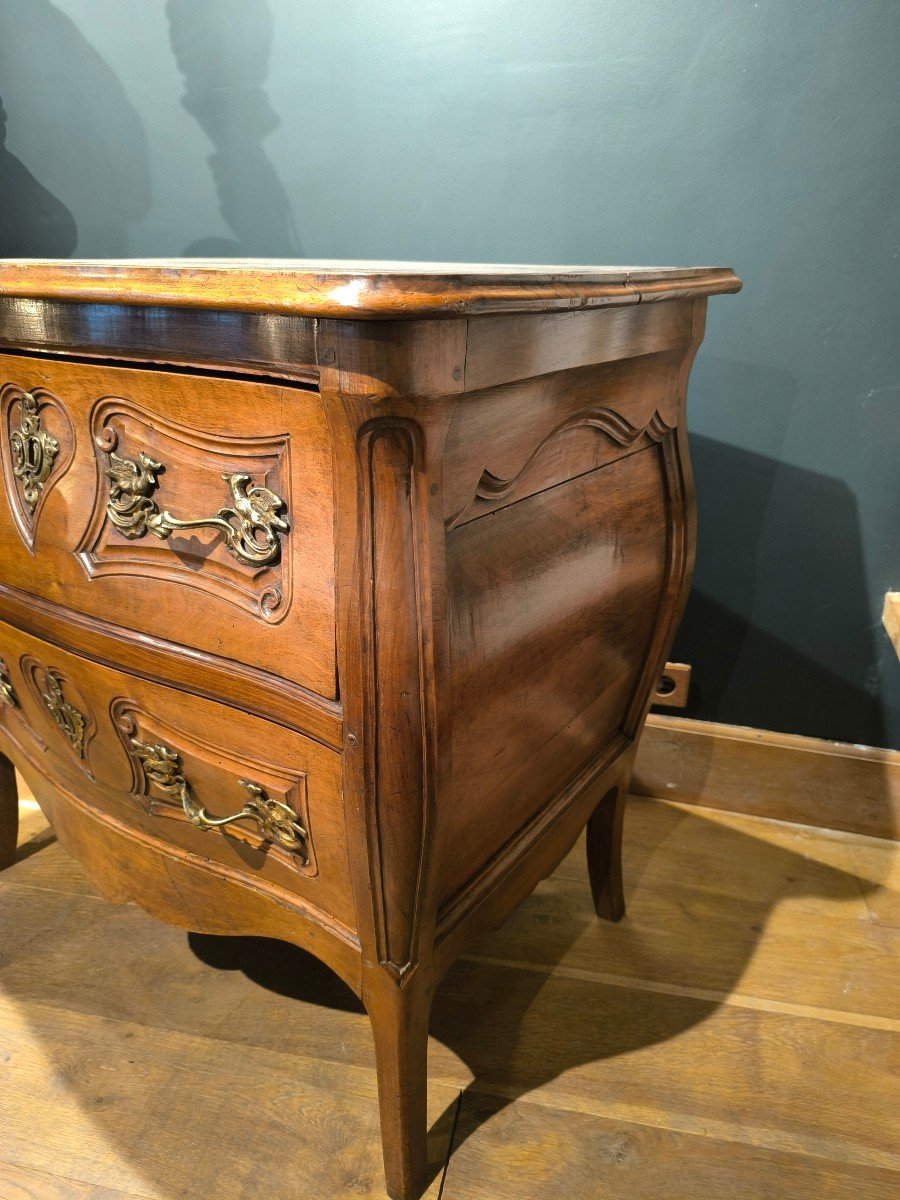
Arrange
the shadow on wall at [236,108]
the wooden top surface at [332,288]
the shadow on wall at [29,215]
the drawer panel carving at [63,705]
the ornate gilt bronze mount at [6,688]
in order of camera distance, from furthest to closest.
→ the shadow on wall at [29,215]
the shadow on wall at [236,108]
the ornate gilt bronze mount at [6,688]
the drawer panel carving at [63,705]
the wooden top surface at [332,288]

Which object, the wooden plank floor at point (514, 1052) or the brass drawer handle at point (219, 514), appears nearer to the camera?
the brass drawer handle at point (219, 514)

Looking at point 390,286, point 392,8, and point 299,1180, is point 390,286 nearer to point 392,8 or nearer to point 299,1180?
point 299,1180

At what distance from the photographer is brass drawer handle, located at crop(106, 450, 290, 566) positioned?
2.11ft

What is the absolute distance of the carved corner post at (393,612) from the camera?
55cm

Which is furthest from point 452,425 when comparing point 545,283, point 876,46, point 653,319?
point 876,46

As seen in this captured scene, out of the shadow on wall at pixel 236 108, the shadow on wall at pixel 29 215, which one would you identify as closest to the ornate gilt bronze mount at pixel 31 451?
the shadow on wall at pixel 236 108

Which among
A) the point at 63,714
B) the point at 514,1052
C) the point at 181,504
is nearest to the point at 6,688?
the point at 63,714

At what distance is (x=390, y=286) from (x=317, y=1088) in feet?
2.76

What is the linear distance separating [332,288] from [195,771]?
0.46m

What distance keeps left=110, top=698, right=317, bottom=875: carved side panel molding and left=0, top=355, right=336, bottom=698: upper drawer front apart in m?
0.10

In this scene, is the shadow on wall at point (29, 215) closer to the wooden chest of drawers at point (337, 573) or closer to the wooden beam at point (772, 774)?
the wooden chest of drawers at point (337, 573)

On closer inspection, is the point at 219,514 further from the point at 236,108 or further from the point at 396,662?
the point at 236,108

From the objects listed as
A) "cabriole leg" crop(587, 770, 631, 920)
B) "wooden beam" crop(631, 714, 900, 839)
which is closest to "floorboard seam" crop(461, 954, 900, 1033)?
"cabriole leg" crop(587, 770, 631, 920)

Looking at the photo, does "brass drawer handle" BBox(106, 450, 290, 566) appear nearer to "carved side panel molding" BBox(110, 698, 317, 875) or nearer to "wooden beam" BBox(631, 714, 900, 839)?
"carved side panel molding" BBox(110, 698, 317, 875)
